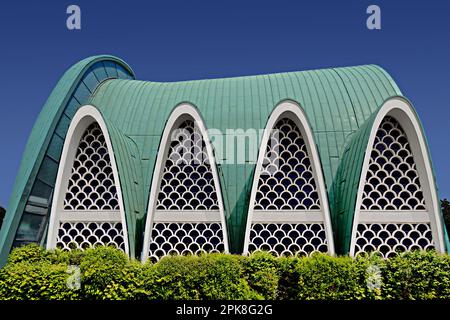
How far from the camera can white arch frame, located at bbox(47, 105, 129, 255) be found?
49.4ft

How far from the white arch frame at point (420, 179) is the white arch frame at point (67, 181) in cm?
848

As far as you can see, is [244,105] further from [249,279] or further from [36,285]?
[36,285]

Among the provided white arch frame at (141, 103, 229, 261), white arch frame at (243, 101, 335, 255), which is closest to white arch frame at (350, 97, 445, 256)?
white arch frame at (243, 101, 335, 255)

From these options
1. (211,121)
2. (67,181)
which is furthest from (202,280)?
(211,121)

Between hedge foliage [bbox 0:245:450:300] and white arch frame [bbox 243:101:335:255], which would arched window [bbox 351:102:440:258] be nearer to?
white arch frame [bbox 243:101:335:255]

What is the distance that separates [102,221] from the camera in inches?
604

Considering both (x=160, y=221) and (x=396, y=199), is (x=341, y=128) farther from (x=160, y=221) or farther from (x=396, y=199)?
(x=160, y=221)

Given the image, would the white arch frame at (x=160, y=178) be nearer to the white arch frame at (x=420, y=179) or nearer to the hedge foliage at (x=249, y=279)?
the hedge foliage at (x=249, y=279)

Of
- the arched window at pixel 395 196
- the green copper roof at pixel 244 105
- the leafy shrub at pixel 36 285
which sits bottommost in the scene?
the leafy shrub at pixel 36 285

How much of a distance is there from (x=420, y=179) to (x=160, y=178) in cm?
954

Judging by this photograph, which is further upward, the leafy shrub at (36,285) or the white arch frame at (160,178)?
the white arch frame at (160,178)

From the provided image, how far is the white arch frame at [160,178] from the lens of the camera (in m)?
15.1

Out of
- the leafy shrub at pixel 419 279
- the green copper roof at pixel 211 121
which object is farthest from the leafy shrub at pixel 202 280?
the leafy shrub at pixel 419 279
